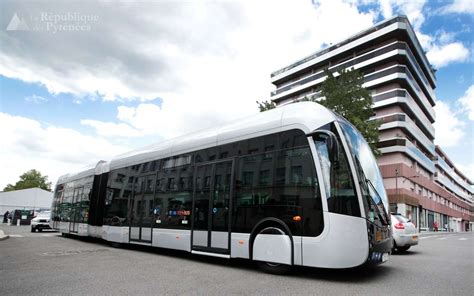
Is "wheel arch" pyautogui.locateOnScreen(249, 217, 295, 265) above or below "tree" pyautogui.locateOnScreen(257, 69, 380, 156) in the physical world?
below

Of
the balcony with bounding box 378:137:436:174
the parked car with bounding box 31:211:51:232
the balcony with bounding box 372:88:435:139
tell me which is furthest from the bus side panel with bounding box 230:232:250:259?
the balcony with bounding box 372:88:435:139

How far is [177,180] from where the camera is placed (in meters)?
9.95

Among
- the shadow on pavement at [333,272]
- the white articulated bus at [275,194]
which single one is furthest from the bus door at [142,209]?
the shadow on pavement at [333,272]

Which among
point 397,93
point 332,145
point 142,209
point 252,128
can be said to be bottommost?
point 142,209

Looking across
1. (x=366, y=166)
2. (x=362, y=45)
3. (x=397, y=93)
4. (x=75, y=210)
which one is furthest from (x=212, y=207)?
(x=362, y=45)

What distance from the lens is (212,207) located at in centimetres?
838

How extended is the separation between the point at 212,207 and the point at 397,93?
46.6 m

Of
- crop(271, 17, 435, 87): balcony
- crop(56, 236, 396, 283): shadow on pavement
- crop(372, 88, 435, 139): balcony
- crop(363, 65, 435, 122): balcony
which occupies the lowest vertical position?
crop(56, 236, 396, 283): shadow on pavement

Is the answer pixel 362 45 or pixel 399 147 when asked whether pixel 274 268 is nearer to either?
pixel 399 147

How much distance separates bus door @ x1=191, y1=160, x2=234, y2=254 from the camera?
800cm

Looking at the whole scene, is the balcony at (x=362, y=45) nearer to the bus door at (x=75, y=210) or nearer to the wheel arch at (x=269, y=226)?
the bus door at (x=75, y=210)

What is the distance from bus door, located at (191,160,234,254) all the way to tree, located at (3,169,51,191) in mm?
113236

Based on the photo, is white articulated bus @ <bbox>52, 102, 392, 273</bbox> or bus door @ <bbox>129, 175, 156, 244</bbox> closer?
white articulated bus @ <bbox>52, 102, 392, 273</bbox>

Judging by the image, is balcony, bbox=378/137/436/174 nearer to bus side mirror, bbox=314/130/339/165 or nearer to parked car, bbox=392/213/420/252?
parked car, bbox=392/213/420/252
